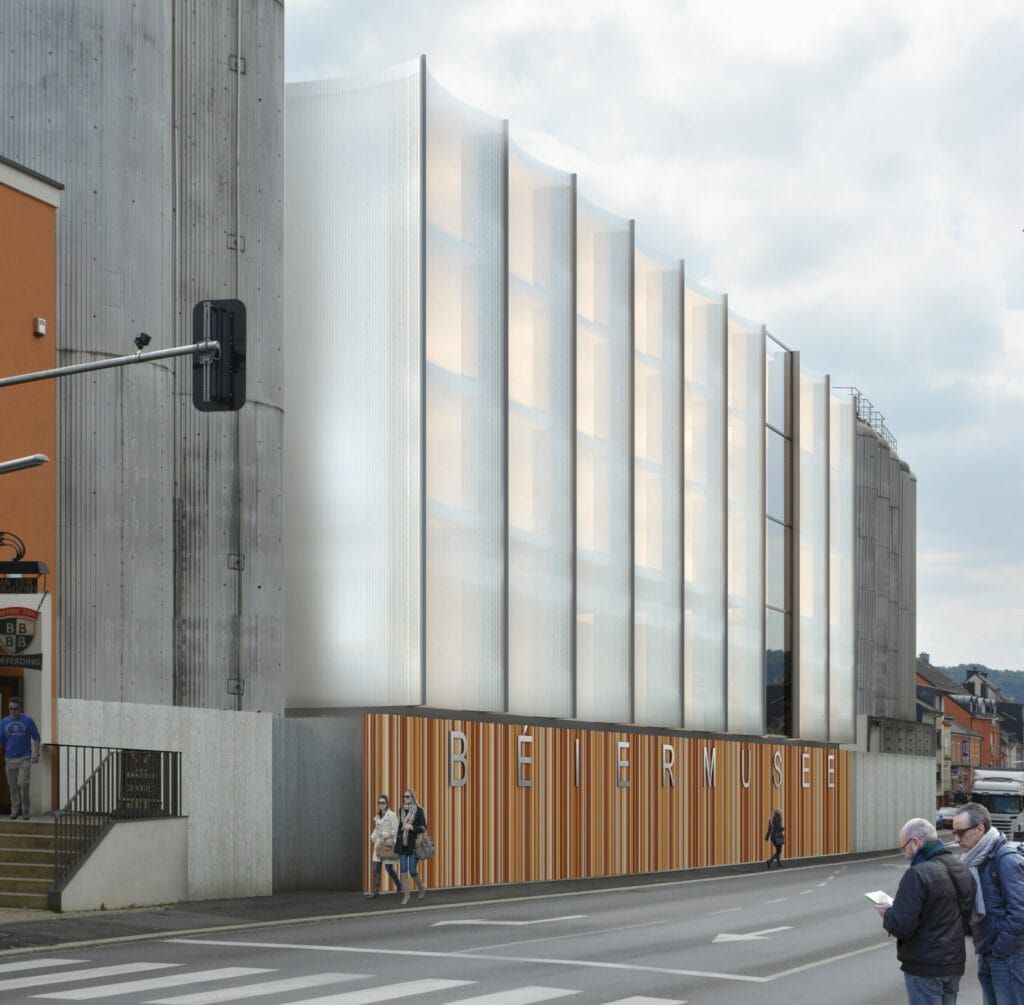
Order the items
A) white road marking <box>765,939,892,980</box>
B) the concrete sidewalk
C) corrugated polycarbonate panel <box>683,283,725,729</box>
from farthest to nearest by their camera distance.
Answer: corrugated polycarbonate panel <box>683,283,725,729</box>
the concrete sidewalk
white road marking <box>765,939,892,980</box>

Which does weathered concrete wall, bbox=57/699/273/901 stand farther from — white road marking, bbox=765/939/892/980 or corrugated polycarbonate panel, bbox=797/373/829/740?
corrugated polycarbonate panel, bbox=797/373/829/740

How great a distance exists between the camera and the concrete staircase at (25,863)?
76.9 feet

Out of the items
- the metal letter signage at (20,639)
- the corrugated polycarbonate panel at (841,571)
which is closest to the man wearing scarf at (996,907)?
the metal letter signage at (20,639)

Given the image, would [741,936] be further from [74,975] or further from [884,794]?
[884,794]

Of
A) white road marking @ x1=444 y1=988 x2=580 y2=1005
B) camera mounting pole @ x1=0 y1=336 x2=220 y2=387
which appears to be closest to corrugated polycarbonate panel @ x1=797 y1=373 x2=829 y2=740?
white road marking @ x1=444 y1=988 x2=580 y2=1005

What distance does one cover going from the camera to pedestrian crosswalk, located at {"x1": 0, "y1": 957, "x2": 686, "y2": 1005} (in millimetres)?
15078

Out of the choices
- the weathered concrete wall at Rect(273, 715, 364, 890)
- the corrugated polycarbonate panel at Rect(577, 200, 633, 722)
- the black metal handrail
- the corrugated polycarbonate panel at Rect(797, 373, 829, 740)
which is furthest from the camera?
the corrugated polycarbonate panel at Rect(797, 373, 829, 740)

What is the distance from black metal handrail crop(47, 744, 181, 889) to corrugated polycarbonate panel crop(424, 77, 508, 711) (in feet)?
34.3

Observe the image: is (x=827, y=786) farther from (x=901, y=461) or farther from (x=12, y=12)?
(x=12, y=12)

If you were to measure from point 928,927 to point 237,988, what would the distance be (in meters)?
7.79

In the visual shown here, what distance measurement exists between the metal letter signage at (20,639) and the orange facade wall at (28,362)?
1.26 m

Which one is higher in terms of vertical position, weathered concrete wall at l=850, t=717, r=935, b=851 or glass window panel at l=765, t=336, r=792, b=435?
glass window panel at l=765, t=336, r=792, b=435

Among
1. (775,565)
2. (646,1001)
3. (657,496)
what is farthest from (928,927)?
(775,565)

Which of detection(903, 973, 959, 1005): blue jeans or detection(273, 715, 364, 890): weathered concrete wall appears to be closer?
detection(903, 973, 959, 1005): blue jeans
